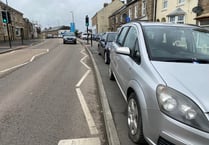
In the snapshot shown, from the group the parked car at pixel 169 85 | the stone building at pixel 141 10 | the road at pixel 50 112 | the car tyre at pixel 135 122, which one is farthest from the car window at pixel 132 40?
the stone building at pixel 141 10

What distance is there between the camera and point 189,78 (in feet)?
7.16

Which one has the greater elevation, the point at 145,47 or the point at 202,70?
the point at 145,47

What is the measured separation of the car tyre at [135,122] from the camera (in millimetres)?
2652

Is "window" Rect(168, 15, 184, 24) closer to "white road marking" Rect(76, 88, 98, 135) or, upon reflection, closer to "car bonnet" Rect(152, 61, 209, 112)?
"white road marking" Rect(76, 88, 98, 135)

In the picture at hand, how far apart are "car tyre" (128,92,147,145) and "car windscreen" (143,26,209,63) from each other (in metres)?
0.74

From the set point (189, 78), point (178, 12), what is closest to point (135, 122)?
point (189, 78)

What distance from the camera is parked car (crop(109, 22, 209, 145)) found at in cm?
187

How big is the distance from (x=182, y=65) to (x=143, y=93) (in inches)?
25.8

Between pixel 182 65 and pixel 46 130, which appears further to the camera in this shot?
pixel 46 130

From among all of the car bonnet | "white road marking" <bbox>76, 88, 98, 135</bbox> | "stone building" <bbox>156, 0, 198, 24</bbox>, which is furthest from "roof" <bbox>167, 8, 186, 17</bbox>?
the car bonnet

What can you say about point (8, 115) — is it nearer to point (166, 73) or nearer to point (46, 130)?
point (46, 130)

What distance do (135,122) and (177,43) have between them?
154cm

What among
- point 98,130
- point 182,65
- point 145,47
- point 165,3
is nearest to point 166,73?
point 182,65

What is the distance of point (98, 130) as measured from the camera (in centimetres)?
345
